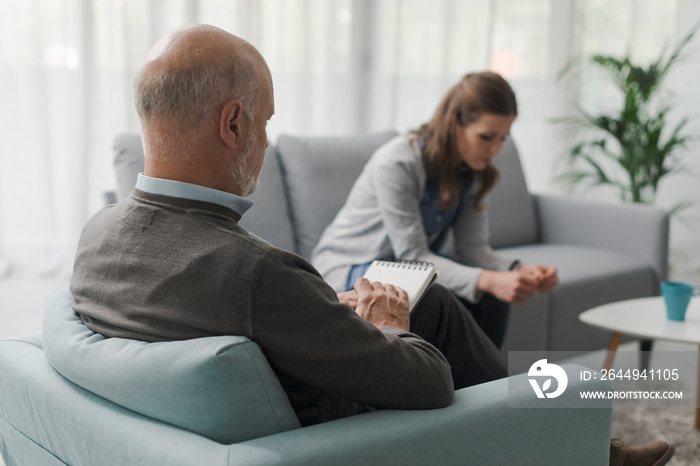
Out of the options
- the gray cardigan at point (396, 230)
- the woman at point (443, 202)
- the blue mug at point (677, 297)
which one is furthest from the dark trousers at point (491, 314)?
the blue mug at point (677, 297)

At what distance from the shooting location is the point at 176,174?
98 cm

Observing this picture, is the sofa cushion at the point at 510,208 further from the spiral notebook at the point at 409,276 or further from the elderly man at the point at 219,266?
the elderly man at the point at 219,266

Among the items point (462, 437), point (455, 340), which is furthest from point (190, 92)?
point (455, 340)

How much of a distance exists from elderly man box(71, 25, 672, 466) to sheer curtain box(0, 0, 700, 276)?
2650 mm

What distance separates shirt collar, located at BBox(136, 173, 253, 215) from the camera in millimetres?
963

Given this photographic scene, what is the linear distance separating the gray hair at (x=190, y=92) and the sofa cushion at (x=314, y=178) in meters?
1.46

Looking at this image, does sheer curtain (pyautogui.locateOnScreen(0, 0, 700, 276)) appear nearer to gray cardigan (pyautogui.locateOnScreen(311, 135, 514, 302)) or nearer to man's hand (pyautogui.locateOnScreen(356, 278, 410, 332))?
gray cardigan (pyautogui.locateOnScreen(311, 135, 514, 302))

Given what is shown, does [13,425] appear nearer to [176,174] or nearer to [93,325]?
[93,325]

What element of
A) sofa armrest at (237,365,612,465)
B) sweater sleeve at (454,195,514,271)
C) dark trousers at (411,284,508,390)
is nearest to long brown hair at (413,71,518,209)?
sweater sleeve at (454,195,514,271)

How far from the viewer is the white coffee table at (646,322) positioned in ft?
6.30

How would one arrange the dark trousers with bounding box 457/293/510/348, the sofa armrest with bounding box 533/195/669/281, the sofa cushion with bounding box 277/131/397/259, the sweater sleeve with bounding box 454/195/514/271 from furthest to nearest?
the sofa armrest with bounding box 533/195/669/281 → the sofa cushion with bounding box 277/131/397/259 → the sweater sleeve with bounding box 454/195/514/271 → the dark trousers with bounding box 457/293/510/348

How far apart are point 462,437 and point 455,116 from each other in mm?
1316

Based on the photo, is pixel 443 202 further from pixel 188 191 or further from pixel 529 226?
pixel 188 191

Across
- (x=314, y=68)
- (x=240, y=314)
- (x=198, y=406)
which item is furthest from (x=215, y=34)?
(x=314, y=68)
